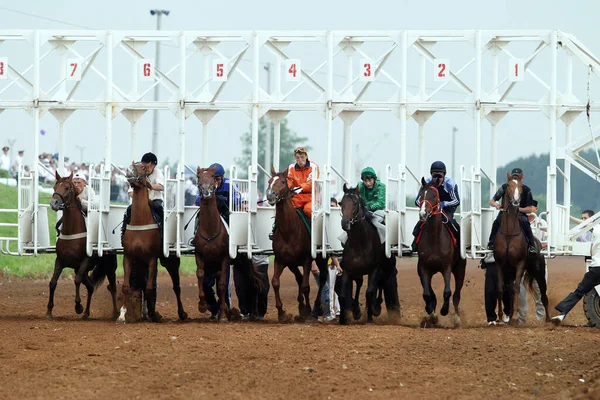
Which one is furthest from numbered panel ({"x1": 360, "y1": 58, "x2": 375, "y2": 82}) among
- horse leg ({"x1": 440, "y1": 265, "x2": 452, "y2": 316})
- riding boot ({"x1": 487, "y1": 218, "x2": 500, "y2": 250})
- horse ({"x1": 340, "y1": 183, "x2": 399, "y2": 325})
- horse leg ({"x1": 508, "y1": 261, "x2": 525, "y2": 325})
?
horse leg ({"x1": 508, "y1": 261, "x2": 525, "y2": 325})

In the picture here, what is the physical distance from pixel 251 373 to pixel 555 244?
6935 mm

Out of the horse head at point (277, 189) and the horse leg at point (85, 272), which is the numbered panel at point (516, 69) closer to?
the horse head at point (277, 189)

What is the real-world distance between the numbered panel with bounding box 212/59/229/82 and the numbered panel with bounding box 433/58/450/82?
3063mm

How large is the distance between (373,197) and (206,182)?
252 centimetres

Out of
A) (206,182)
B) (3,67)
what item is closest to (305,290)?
(206,182)

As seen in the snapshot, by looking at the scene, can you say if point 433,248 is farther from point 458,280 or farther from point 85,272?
point 85,272

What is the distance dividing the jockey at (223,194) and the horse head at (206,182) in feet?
2.22

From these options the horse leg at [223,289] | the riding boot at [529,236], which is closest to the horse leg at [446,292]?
the riding boot at [529,236]

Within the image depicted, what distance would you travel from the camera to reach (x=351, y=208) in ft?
51.5

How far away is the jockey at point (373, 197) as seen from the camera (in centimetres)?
1662

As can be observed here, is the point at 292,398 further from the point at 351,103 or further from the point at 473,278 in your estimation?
the point at 473,278

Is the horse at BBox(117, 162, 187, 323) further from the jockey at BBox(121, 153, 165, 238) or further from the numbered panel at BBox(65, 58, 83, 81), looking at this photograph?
the numbered panel at BBox(65, 58, 83, 81)

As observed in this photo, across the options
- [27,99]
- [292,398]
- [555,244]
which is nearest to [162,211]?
[27,99]

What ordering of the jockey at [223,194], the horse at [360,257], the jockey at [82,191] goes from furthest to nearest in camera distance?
1. the jockey at [82,191]
2. the jockey at [223,194]
3. the horse at [360,257]
